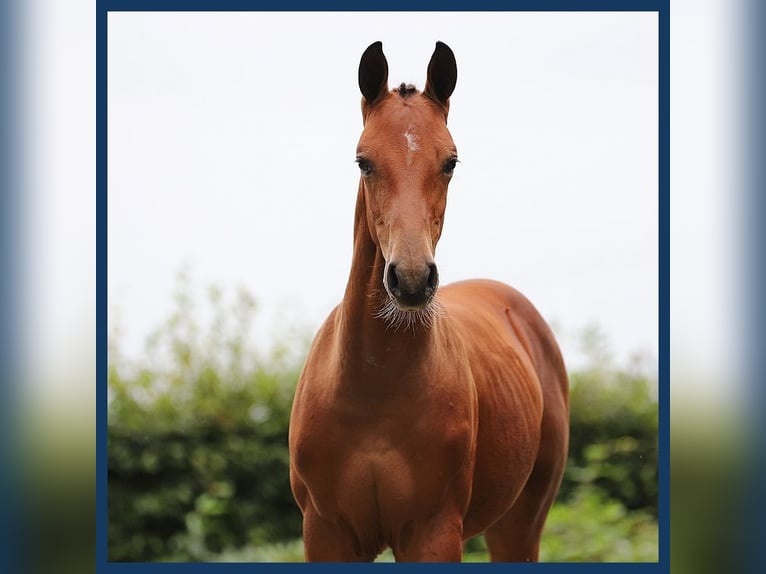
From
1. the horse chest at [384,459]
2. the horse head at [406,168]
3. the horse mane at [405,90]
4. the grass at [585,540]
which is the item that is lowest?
the grass at [585,540]

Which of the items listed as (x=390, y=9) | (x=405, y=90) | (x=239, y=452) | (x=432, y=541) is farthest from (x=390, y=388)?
(x=239, y=452)

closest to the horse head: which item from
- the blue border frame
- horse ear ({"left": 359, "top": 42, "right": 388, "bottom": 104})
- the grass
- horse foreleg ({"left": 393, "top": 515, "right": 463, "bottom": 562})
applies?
horse ear ({"left": 359, "top": 42, "right": 388, "bottom": 104})

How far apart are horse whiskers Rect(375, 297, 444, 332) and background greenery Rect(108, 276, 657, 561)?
282 centimetres

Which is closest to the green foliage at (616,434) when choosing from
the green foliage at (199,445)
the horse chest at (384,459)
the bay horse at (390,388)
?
the green foliage at (199,445)

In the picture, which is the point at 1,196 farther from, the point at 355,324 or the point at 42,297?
the point at 355,324

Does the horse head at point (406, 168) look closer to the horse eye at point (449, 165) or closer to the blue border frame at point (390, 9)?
the horse eye at point (449, 165)

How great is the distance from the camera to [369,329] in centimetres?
376

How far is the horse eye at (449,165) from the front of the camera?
3.56 metres

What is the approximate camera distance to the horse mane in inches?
146

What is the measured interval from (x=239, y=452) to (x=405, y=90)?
11.6ft

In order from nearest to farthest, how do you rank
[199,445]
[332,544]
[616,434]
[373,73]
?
1. [373,73]
2. [332,544]
3. [199,445]
4. [616,434]

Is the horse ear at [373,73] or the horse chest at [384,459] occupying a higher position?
the horse ear at [373,73]

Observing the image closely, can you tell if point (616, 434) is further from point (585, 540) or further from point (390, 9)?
point (390, 9)

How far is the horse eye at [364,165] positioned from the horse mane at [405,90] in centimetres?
30
